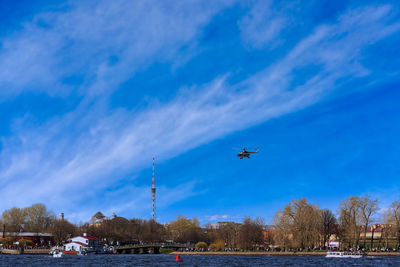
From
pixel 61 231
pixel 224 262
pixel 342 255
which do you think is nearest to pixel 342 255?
pixel 342 255

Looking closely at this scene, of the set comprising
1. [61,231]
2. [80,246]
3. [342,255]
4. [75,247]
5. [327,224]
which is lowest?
[75,247]

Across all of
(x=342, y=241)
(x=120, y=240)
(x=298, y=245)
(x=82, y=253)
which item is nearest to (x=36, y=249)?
(x=82, y=253)

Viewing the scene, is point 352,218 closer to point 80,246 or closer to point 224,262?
point 224,262

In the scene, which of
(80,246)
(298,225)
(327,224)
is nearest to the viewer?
(298,225)

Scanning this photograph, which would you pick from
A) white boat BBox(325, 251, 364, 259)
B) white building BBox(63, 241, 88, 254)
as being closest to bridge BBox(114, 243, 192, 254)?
white building BBox(63, 241, 88, 254)

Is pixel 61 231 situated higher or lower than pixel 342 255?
lower

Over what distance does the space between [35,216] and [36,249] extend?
1190 inches

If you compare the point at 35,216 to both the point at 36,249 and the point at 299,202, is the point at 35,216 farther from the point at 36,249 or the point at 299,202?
the point at 299,202

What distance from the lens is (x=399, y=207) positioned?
115m

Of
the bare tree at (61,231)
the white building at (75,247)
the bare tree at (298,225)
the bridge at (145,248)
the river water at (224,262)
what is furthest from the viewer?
the bare tree at (61,231)

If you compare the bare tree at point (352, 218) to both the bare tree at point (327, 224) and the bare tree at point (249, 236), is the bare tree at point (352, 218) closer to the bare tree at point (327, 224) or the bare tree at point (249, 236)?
the bare tree at point (327, 224)

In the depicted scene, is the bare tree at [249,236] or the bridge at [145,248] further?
the bridge at [145,248]

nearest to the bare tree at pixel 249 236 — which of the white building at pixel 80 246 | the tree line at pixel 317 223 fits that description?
the tree line at pixel 317 223

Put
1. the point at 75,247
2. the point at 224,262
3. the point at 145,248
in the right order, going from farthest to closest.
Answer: the point at 145,248, the point at 75,247, the point at 224,262
